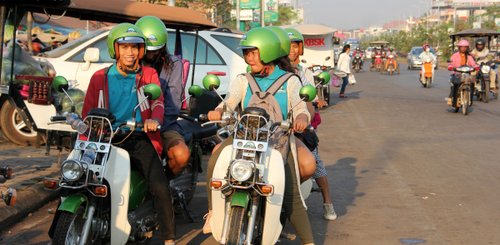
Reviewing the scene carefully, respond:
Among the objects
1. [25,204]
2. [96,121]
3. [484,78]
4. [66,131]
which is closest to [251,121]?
[96,121]

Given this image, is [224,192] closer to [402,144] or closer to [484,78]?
[402,144]

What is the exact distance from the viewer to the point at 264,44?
5695mm

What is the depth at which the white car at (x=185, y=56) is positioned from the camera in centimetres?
1134

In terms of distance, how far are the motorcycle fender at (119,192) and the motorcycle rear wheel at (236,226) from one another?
742mm

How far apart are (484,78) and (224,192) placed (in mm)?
17524

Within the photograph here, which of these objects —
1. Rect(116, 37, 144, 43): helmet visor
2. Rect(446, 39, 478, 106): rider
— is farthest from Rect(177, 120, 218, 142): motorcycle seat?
Rect(446, 39, 478, 106): rider

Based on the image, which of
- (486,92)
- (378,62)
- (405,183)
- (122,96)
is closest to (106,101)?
(122,96)

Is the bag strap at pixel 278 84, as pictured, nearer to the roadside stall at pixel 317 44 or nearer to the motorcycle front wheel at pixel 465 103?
the motorcycle front wheel at pixel 465 103

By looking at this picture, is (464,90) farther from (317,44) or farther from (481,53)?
(317,44)

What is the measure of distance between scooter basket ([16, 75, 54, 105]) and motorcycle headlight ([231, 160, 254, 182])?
195 inches

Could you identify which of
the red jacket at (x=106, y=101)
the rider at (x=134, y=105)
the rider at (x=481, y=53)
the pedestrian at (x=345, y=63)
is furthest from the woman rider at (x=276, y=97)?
the pedestrian at (x=345, y=63)

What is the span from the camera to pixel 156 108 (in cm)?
583

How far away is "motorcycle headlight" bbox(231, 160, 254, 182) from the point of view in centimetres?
493

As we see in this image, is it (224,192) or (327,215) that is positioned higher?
(224,192)
